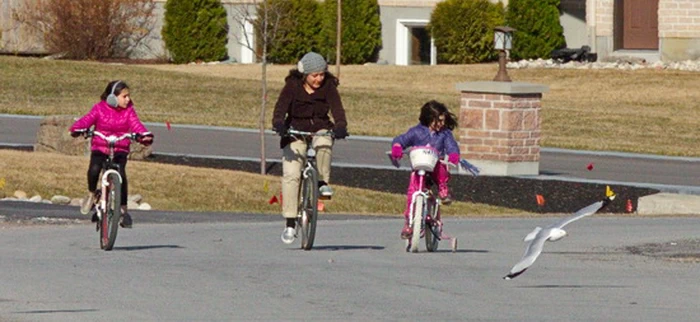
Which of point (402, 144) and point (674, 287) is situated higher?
point (402, 144)

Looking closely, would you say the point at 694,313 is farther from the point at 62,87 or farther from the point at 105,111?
the point at 62,87

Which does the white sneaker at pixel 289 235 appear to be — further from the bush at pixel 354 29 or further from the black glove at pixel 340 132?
the bush at pixel 354 29

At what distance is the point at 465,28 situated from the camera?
48062 millimetres

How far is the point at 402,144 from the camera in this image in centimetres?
1447

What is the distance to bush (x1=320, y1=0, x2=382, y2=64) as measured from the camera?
4906 centimetres

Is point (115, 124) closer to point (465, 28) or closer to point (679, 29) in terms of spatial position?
point (679, 29)

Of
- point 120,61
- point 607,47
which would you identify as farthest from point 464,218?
point 120,61

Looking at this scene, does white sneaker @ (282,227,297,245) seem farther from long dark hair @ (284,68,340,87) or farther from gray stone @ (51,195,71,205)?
gray stone @ (51,195,71,205)

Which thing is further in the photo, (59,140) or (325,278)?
(59,140)

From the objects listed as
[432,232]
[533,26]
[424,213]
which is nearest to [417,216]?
[424,213]

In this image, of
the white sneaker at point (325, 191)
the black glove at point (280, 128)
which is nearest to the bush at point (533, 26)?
the white sneaker at point (325, 191)

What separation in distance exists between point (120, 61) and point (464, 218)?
30361mm

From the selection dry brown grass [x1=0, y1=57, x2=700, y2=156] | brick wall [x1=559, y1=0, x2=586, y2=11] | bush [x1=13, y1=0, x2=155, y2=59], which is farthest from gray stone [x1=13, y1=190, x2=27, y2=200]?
brick wall [x1=559, y1=0, x2=586, y2=11]

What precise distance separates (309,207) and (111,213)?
5.54 feet
